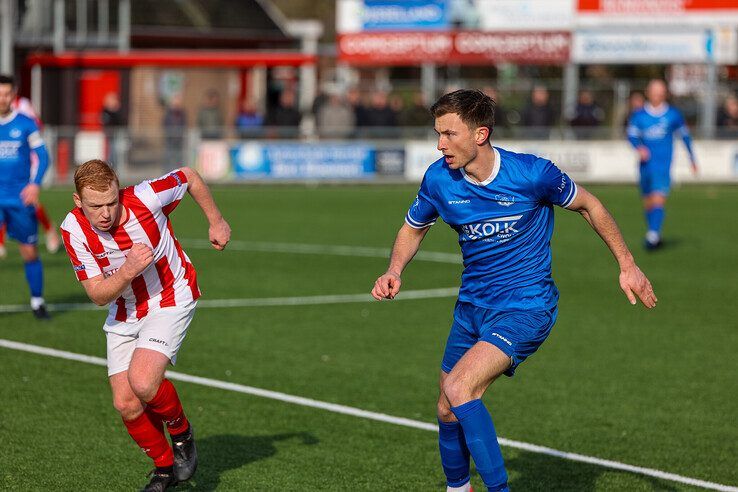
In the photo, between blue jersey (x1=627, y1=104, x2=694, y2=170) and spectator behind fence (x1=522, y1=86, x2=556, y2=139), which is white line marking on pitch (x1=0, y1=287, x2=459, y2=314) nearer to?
blue jersey (x1=627, y1=104, x2=694, y2=170)

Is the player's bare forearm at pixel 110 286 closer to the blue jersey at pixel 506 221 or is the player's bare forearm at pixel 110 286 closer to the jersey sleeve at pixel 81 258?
the jersey sleeve at pixel 81 258

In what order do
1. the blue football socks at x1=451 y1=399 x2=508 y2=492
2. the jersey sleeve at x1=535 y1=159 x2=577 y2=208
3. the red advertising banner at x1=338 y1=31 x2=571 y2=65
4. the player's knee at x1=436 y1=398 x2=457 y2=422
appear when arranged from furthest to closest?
1. the red advertising banner at x1=338 y1=31 x2=571 y2=65
2. the player's knee at x1=436 y1=398 x2=457 y2=422
3. the jersey sleeve at x1=535 y1=159 x2=577 y2=208
4. the blue football socks at x1=451 y1=399 x2=508 y2=492

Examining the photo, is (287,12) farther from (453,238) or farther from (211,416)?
(211,416)

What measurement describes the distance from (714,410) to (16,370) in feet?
17.5

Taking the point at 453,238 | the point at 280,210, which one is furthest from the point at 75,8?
the point at 453,238

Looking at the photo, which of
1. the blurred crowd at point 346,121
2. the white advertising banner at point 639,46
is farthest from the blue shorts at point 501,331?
the white advertising banner at point 639,46

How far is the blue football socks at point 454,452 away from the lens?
641 centimetres

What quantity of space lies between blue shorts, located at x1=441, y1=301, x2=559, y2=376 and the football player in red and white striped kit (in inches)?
58.2

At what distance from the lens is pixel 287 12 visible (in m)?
70.5

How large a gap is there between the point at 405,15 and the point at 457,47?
6.00 ft

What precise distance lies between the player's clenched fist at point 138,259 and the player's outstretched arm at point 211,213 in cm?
78

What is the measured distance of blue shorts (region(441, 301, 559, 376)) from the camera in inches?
241

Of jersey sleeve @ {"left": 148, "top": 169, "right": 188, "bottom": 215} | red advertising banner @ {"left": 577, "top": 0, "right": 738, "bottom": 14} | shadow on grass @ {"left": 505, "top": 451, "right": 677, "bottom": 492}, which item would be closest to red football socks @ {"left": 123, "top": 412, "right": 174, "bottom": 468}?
jersey sleeve @ {"left": 148, "top": 169, "right": 188, "bottom": 215}

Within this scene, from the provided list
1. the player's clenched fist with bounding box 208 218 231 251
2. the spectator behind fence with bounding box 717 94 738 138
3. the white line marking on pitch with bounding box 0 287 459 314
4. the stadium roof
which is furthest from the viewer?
the stadium roof
